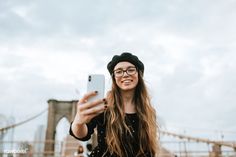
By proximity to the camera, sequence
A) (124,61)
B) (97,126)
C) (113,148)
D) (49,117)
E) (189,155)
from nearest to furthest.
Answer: (113,148) → (97,126) → (124,61) → (189,155) → (49,117)

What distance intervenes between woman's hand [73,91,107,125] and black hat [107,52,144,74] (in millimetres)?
349

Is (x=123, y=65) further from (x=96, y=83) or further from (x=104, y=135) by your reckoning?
(x=104, y=135)

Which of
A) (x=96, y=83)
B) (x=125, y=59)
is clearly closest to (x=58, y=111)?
(x=125, y=59)

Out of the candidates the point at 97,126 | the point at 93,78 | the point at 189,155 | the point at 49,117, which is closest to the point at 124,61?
the point at 93,78

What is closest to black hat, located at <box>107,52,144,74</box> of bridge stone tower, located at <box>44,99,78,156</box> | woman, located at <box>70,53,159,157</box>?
woman, located at <box>70,53,159,157</box>

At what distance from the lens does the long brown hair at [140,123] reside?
1.54 m

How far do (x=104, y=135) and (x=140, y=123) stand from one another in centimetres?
21

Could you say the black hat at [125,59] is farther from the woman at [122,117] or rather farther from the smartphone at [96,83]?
the smartphone at [96,83]

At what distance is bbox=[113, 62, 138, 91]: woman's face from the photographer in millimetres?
1689

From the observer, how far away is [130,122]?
1646mm

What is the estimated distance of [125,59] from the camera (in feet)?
5.74

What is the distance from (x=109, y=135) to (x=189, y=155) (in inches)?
316

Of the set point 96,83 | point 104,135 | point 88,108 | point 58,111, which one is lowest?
point 104,135

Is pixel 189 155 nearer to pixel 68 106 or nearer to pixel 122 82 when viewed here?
pixel 122 82
